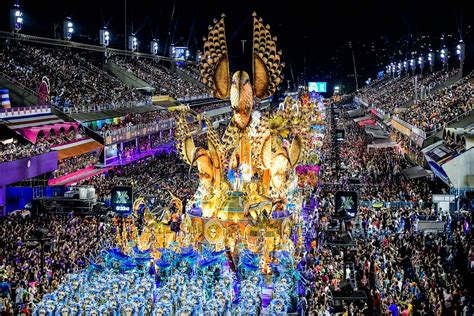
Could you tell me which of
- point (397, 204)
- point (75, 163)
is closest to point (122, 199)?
point (397, 204)

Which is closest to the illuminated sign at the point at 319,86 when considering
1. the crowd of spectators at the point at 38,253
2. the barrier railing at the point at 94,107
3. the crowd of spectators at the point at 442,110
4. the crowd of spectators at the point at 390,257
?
the barrier railing at the point at 94,107

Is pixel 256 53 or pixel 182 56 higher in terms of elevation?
pixel 182 56

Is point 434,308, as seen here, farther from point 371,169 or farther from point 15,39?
point 15,39

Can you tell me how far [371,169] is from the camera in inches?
1727

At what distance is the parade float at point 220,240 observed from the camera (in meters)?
17.1

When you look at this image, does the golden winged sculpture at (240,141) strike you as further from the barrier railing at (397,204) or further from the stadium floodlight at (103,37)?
the stadium floodlight at (103,37)

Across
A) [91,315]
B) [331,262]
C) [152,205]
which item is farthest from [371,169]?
[91,315]

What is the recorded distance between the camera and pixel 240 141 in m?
24.4

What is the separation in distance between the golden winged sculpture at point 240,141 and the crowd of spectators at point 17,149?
11662 millimetres

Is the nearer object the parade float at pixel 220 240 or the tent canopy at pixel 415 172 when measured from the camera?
the parade float at pixel 220 240

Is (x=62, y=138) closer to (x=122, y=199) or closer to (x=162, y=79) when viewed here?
(x=122, y=199)

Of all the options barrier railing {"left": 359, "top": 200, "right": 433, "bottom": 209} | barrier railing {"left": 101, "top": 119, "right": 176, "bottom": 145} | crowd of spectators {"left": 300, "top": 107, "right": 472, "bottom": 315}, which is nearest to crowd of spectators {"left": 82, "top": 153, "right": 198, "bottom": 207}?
barrier railing {"left": 101, "top": 119, "right": 176, "bottom": 145}

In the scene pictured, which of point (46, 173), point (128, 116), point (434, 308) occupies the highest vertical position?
point (128, 116)

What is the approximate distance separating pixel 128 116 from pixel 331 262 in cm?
3972
